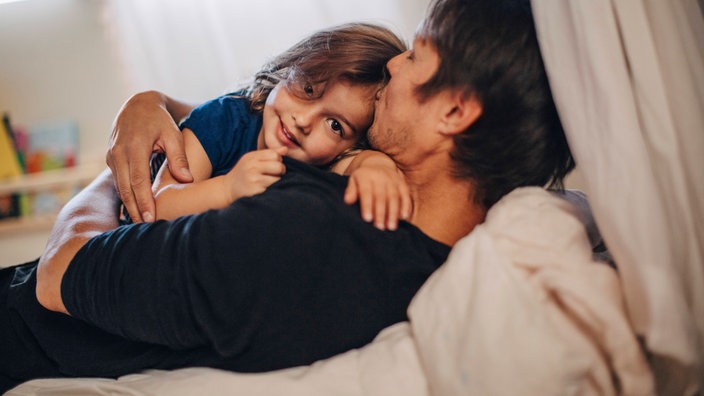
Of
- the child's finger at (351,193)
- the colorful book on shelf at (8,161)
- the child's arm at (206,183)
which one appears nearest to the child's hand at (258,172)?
the child's arm at (206,183)

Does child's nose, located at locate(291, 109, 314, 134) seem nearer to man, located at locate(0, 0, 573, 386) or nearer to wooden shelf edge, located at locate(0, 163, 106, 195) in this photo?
man, located at locate(0, 0, 573, 386)

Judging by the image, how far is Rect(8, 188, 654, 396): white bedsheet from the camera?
0.62 m

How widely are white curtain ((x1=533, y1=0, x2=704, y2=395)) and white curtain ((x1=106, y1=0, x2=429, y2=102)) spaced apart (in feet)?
4.44

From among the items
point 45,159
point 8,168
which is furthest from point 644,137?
point 8,168

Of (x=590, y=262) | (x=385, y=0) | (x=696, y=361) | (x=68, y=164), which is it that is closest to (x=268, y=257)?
(x=590, y=262)

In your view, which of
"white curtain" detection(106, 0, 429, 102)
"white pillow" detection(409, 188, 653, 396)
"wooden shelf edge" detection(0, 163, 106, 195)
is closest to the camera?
"white pillow" detection(409, 188, 653, 396)

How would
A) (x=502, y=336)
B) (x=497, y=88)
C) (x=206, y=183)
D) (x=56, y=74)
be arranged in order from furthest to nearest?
(x=56, y=74) < (x=206, y=183) < (x=497, y=88) < (x=502, y=336)

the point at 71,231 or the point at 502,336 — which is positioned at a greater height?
the point at 71,231

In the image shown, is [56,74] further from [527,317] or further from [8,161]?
[527,317]

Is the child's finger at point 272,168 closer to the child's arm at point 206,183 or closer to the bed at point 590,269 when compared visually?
the child's arm at point 206,183

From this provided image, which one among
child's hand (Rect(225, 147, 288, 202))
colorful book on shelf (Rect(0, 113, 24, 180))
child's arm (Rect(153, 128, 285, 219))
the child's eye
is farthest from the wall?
child's hand (Rect(225, 147, 288, 202))

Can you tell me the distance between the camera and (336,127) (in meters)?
1.21

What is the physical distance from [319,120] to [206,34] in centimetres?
108

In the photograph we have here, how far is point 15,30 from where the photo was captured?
225 cm
